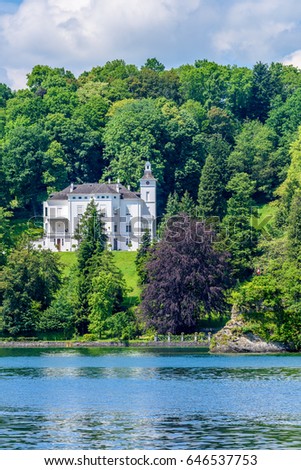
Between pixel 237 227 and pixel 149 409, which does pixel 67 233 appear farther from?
pixel 149 409

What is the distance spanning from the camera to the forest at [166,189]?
88.7 metres

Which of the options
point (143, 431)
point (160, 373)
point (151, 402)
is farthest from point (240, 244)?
point (143, 431)

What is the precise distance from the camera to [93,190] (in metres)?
126

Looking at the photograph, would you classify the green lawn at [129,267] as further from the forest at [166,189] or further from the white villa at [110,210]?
the white villa at [110,210]

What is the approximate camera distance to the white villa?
125 m

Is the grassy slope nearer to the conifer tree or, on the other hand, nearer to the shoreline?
the conifer tree

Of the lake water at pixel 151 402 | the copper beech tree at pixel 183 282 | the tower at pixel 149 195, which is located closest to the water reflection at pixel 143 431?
the lake water at pixel 151 402

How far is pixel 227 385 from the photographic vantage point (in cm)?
5669

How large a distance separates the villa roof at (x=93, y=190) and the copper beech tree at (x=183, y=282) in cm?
3416

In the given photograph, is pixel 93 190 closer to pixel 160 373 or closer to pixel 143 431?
pixel 160 373
